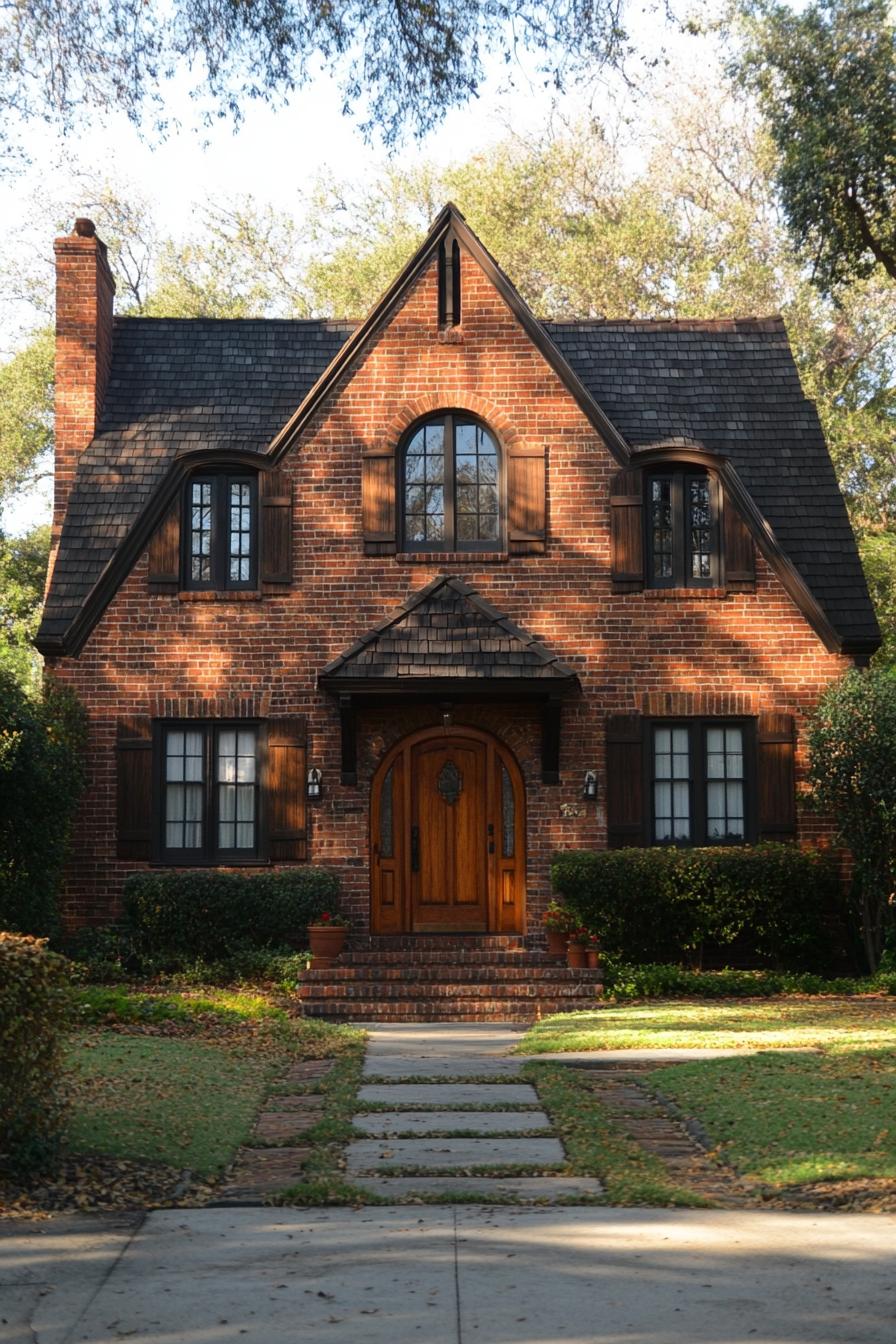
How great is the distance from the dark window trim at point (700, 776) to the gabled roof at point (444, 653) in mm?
1589

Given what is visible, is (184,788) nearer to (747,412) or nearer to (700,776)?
(700,776)

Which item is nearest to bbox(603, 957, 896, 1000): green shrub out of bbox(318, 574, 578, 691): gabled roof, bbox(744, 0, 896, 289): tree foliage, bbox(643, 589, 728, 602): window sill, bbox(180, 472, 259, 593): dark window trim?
bbox(318, 574, 578, 691): gabled roof

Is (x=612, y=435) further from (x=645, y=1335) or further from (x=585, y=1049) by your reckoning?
(x=645, y=1335)

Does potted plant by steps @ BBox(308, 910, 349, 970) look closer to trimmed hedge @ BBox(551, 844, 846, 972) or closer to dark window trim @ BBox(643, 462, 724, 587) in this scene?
trimmed hedge @ BBox(551, 844, 846, 972)

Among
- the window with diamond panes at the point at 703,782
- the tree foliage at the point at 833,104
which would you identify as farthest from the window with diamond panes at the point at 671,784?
the tree foliage at the point at 833,104

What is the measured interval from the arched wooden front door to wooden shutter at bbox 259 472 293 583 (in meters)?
2.47

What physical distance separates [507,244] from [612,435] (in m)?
18.1

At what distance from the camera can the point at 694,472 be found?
1916 centimetres

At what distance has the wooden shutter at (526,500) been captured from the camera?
61.9 ft

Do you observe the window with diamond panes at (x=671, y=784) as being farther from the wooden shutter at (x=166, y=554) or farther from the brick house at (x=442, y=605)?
the wooden shutter at (x=166, y=554)

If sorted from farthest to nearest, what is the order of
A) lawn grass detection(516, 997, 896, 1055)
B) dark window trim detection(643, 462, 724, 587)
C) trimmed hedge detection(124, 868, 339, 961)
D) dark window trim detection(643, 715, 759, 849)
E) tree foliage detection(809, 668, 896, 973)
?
1. dark window trim detection(643, 462, 724, 587)
2. dark window trim detection(643, 715, 759, 849)
3. trimmed hedge detection(124, 868, 339, 961)
4. tree foliage detection(809, 668, 896, 973)
5. lawn grass detection(516, 997, 896, 1055)

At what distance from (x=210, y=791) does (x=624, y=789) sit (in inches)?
187

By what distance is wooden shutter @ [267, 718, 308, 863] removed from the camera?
731 inches

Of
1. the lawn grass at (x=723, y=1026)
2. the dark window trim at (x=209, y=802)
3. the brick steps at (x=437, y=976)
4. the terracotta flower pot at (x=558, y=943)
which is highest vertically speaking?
the dark window trim at (x=209, y=802)
